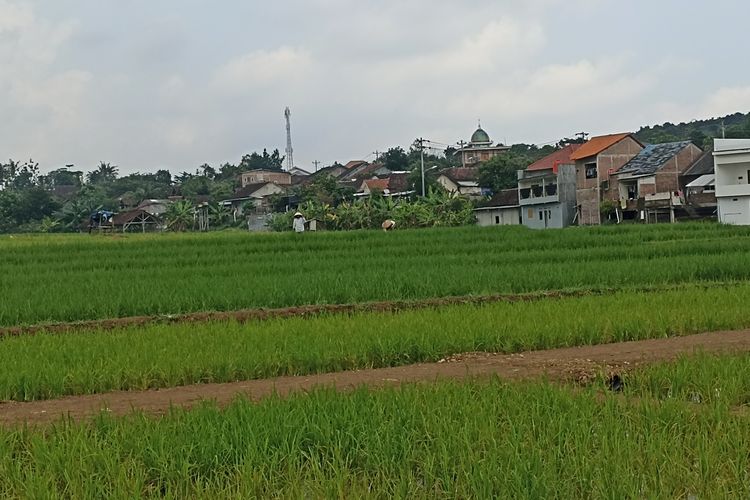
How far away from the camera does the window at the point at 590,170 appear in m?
42.8

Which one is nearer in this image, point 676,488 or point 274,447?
point 676,488

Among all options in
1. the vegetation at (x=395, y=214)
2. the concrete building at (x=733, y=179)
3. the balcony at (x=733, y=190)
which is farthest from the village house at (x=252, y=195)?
the balcony at (x=733, y=190)

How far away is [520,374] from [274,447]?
271cm

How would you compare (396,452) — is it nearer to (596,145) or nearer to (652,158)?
(652,158)

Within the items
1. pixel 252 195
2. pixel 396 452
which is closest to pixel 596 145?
pixel 252 195

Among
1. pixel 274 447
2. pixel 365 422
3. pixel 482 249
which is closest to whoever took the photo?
pixel 274 447

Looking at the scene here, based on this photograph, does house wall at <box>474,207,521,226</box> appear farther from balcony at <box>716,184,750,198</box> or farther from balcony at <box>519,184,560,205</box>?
balcony at <box>716,184,750,198</box>

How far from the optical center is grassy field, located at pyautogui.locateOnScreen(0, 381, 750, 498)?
10.8 ft

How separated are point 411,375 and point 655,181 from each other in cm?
3623

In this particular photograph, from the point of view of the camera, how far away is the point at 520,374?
19.6 feet

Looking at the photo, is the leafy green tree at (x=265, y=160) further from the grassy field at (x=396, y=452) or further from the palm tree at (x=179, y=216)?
the grassy field at (x=396, y=452)

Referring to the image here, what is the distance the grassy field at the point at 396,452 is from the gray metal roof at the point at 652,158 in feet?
125

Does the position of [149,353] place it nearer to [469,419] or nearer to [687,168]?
[469,419]

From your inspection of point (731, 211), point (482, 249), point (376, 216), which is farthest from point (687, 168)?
point (482, 249)
